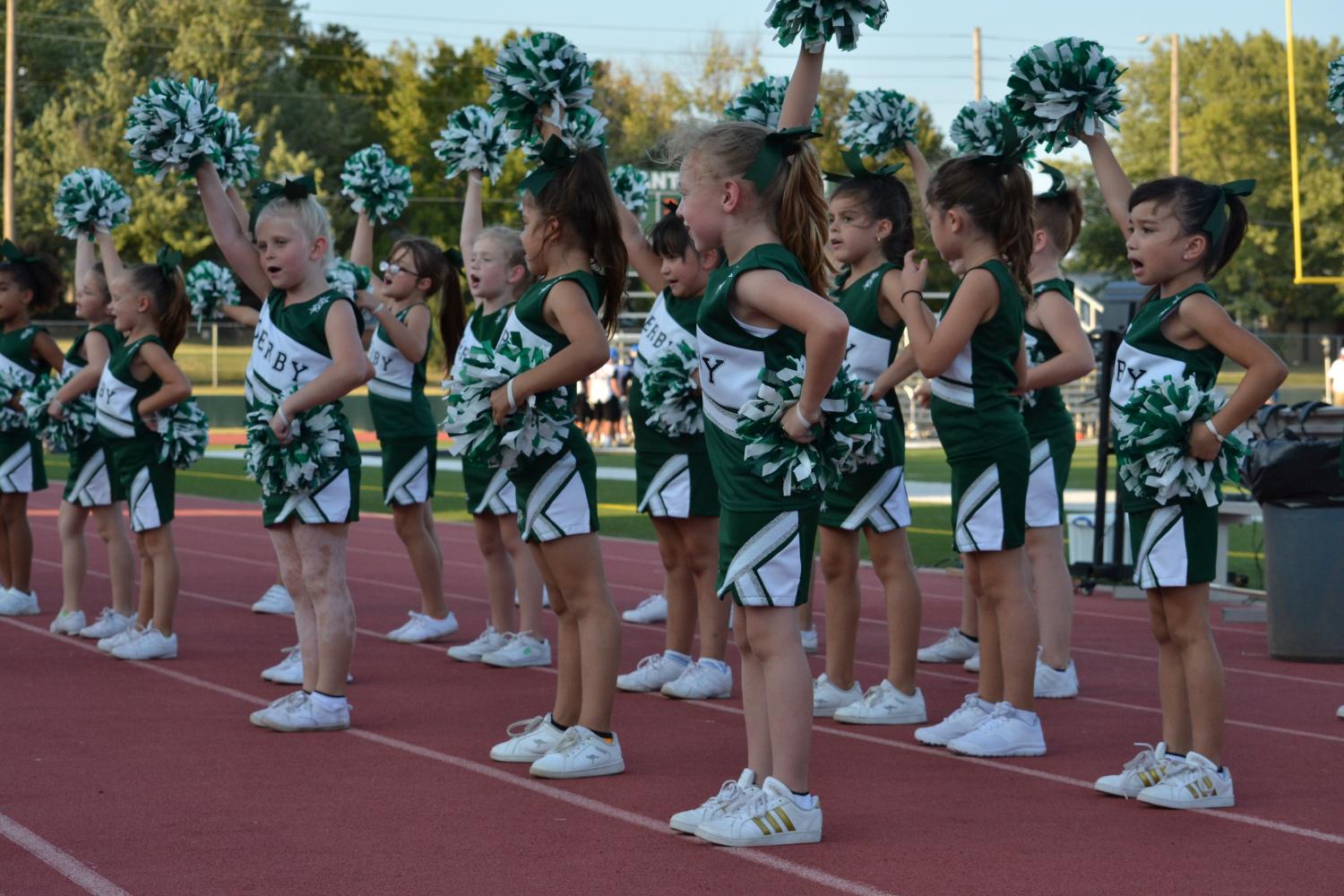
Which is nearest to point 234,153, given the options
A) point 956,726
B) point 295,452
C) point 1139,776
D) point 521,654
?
point 295,452

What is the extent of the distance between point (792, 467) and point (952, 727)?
6.00 feet

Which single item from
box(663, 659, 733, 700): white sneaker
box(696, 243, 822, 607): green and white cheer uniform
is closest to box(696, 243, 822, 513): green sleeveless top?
box(696, 243, 822, 607): green and white cheer uniform

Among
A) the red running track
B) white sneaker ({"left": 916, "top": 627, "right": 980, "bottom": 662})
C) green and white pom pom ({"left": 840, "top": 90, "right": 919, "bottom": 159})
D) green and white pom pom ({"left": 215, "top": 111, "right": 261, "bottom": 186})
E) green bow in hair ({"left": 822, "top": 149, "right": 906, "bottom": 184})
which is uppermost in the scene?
green and white pom pom ({"left": 840, "top": 90, "right": 919, "bottom": 159})

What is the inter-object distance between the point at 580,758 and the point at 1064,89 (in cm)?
270

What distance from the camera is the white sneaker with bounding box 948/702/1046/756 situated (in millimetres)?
5586

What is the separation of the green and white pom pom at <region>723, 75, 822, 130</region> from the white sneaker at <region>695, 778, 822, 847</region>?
9.47 ft

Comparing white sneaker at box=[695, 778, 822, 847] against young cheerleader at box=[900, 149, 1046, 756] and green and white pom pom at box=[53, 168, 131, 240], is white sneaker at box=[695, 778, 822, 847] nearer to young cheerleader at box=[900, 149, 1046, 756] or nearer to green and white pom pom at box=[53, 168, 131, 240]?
young cheerleader at box=[900, 149, 1046, 756]

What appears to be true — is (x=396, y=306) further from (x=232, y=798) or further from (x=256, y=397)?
(x=232, y=798)

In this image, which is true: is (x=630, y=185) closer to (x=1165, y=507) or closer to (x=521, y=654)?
(x=521, y=654)

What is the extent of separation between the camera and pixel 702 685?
6.77 meters

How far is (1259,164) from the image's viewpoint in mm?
61625

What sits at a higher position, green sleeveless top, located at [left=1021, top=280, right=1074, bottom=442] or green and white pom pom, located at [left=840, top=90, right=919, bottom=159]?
green and white pom pom, located at [left=840, top=90, right=919, bottom=159]

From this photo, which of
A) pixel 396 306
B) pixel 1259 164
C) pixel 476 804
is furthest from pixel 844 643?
pixel 1259 164

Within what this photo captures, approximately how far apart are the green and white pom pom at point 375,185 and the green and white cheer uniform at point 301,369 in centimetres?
313
